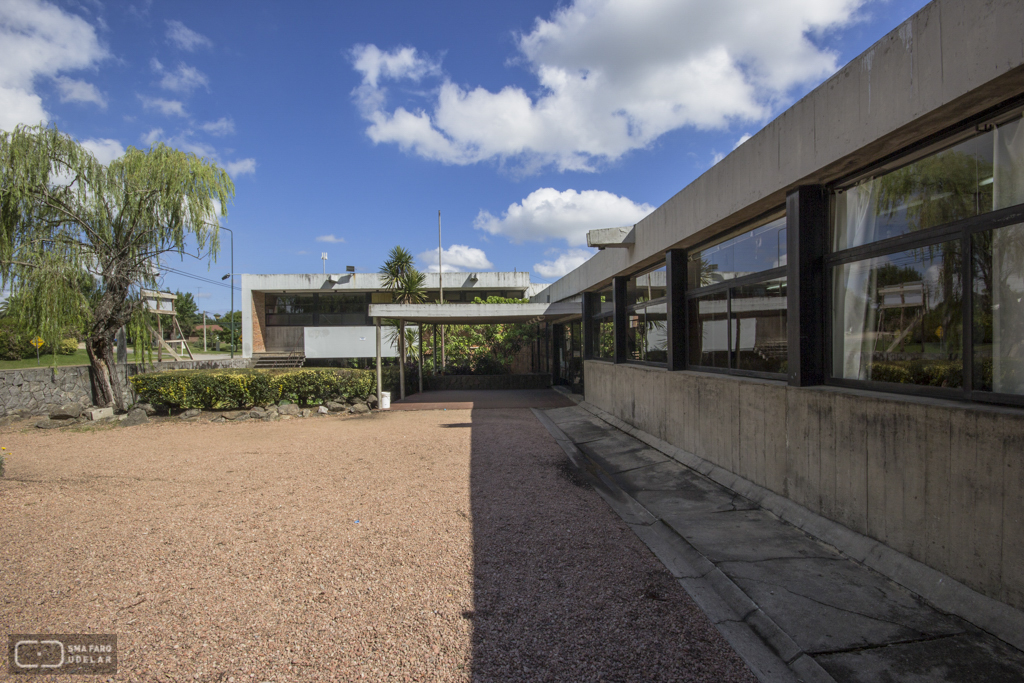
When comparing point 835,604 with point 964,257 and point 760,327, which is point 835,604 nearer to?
point 964,257

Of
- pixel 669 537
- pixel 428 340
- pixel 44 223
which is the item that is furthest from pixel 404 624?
pixel 428 340

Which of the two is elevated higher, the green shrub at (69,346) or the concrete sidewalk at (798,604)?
the green shrub at (69,346)

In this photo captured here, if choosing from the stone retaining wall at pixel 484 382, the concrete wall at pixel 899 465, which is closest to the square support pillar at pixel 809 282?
the concrete wall at pixel 899 465

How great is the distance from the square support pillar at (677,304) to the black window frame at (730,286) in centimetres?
3

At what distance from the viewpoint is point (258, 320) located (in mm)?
27906

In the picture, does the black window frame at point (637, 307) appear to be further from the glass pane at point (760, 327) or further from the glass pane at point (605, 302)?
the glass pane at point (760, 327)

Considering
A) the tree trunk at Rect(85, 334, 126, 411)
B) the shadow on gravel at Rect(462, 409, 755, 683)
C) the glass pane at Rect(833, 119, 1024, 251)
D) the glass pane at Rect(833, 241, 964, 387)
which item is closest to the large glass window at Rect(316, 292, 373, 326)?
the tree trunk at Rect(85, 334, 126, 411)

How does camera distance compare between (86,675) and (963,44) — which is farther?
(963,44)

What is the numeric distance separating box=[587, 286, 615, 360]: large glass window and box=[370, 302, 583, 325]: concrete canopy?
617 mm

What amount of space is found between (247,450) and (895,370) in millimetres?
8512

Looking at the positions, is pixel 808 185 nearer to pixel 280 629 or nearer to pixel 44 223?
pixel 280 629

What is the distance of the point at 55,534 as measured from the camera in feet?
14.7

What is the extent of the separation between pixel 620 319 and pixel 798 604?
774cm

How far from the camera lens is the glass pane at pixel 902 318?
340 centimetres
